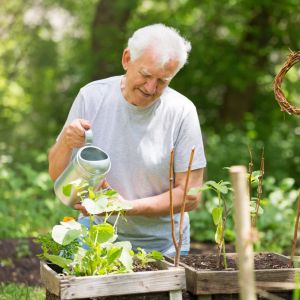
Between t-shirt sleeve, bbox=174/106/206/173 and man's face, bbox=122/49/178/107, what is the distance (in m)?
0.18

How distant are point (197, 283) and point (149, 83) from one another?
3.25ft

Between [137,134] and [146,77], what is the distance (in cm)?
31

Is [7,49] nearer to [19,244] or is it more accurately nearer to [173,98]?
[19,244]

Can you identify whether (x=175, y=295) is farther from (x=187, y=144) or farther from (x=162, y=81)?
(x=162, y=81)

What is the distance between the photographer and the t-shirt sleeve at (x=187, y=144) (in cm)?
333

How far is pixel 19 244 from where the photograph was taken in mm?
5438

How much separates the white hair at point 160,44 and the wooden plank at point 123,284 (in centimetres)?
102

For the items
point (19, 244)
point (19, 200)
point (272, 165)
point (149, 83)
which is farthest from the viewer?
point (272, 165)

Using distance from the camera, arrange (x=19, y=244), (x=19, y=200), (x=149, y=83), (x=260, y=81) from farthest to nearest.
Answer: (x=260, y=81), (x=19, y=200), (x=19, y=244), (x=149, y=83)

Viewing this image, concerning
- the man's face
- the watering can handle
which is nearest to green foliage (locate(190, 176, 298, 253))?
the man's face

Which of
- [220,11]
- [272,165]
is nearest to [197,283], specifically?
[272,165]

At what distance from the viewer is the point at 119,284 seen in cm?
247

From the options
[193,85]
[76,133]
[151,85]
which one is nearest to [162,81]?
[151,85]

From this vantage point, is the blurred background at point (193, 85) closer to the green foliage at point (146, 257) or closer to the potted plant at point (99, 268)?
the green foliage at point (146, 257)
